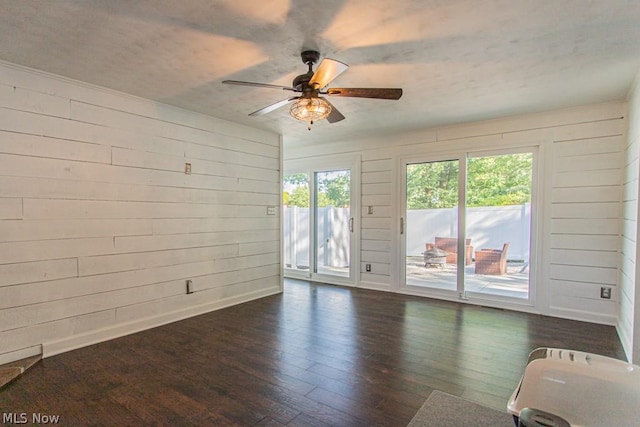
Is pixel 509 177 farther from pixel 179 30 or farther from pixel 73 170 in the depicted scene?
pixel 73 170

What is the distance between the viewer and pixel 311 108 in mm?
2557

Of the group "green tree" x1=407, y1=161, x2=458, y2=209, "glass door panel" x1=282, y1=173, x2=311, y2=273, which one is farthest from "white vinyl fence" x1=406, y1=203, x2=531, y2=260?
"glass door panel" x1=282, y1=173, x2=311, y2=273

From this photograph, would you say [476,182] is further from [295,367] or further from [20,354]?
[20,354]

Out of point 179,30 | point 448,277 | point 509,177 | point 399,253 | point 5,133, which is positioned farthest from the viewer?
point 399,253

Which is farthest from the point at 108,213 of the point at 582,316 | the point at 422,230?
the point at 582,316

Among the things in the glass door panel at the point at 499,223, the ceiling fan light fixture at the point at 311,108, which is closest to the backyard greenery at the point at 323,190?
the glass door panel at the point at 499,223

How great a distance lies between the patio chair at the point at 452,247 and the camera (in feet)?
15.0

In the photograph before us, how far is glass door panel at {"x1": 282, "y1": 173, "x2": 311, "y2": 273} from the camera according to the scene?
6.20 meters

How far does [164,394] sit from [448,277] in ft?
12.7

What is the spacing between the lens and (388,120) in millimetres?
4367

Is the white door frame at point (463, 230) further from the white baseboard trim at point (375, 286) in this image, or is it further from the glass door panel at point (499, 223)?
the white baseboard trim at point (375, 286)

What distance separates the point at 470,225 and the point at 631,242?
5.82 feet

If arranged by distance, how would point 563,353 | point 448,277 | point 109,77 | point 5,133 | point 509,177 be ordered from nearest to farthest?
point 563,353, point 5,133, point 109,77, point 509,177, point 448,277

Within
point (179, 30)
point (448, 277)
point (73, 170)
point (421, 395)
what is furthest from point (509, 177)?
point (73, 170)
